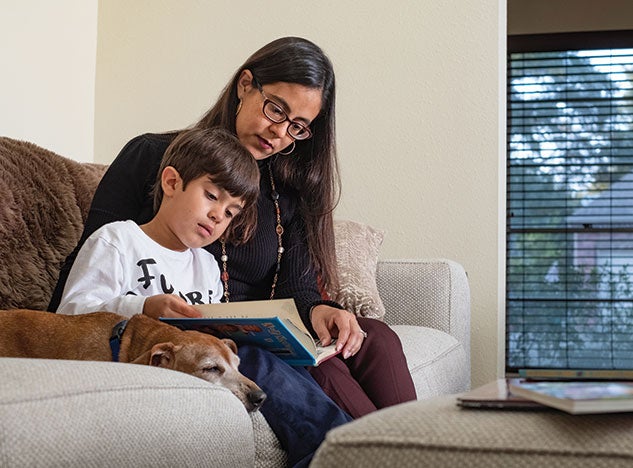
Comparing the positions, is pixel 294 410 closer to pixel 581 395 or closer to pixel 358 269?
pixel 581 395

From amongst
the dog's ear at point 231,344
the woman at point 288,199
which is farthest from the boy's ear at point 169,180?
the dog's ear at point 231,344

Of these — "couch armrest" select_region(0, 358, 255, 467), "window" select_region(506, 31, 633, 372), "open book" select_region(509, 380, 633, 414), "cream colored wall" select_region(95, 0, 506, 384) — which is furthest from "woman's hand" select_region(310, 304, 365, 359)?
"window" select_region(506, 31, 633, 372)

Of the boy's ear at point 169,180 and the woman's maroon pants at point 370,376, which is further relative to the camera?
the boy's ear at point 169,180

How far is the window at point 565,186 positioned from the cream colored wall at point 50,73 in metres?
2.96

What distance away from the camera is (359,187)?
3230 millimetres

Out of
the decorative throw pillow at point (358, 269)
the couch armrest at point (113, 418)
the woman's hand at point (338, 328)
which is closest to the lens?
the couch armrest at point (113, 418)

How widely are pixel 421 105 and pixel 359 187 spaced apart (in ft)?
1.12

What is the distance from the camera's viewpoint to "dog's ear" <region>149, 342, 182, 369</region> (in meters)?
1.35

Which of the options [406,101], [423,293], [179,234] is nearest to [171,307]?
[179,234]

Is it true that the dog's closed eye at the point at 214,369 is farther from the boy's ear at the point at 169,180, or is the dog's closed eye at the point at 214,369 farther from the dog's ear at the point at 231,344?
the boy's ear at the point at 169,180

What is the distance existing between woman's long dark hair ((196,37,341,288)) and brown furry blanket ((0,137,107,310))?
1.12 feet

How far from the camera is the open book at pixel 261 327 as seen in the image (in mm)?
1408

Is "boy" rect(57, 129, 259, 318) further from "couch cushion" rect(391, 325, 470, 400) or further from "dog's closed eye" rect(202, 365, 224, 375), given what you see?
"couch cushion" rect(391, 325, 470, 400)

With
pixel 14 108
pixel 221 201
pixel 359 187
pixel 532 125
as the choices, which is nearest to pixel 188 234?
pixel 221 201
